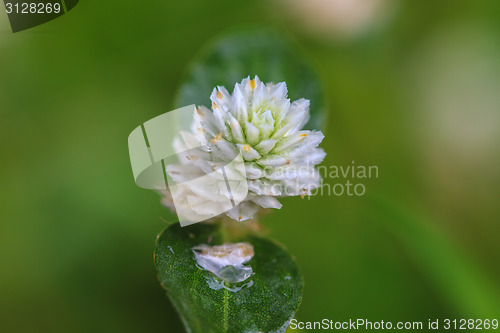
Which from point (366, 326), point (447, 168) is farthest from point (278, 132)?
point (447, 168)

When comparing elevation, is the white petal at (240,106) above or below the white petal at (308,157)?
above

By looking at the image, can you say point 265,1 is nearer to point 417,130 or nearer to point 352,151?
point 352,151

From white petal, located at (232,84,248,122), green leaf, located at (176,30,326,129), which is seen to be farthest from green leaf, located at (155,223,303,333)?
green leaf, located at (176,30,326,129)

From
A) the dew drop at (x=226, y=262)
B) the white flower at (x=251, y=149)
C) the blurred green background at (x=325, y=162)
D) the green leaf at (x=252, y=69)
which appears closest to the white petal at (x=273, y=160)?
the white flower at (x=251, y=149)

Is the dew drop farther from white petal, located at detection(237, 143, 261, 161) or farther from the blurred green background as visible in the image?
the blurred green background

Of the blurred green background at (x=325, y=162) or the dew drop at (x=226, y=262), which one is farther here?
the blurred green background at (x=325, y=162)

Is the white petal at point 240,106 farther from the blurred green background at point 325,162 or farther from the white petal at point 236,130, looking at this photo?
the blurred green background at point 325,162

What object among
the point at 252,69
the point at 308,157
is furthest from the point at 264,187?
the point at 252,69

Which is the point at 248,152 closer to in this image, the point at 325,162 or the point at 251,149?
the point at 251,149
